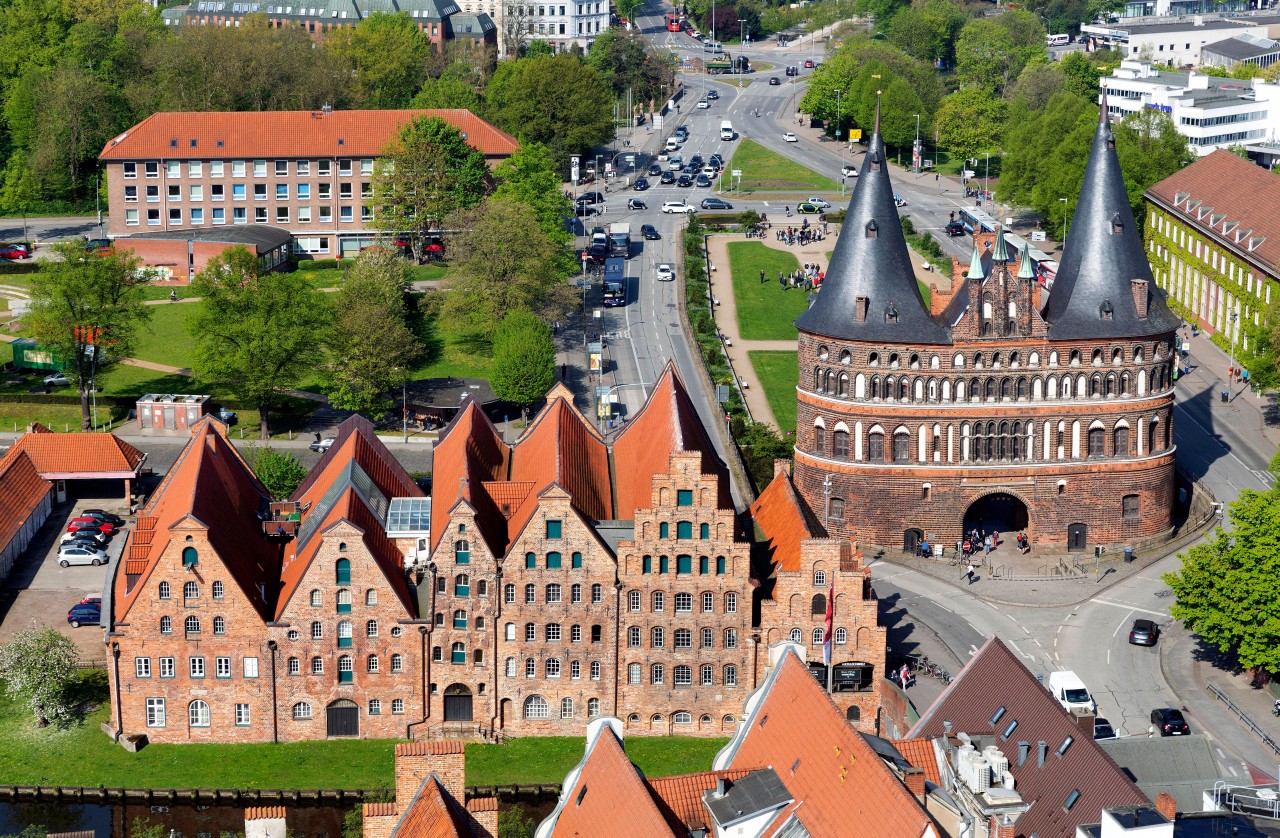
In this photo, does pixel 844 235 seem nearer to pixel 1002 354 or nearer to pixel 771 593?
pixel 1002 354

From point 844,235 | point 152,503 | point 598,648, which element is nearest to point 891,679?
point 598,648

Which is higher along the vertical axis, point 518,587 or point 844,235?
point 844,235

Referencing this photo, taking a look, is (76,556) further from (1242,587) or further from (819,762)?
(1242,587)

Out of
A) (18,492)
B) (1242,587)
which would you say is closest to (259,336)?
(18,492)

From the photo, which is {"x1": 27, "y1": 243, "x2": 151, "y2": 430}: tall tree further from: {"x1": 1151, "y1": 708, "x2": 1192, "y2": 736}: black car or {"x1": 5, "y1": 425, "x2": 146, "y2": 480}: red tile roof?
{"x1": 1151, "y1": 708, "x2": 1192, "y2": 736}: black car

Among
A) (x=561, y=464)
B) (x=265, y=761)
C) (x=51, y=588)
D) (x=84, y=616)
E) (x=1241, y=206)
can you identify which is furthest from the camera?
(x=1241, y=206)

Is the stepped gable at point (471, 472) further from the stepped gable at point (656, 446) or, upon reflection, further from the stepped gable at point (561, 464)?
the stepped gable at point (656, 446)
